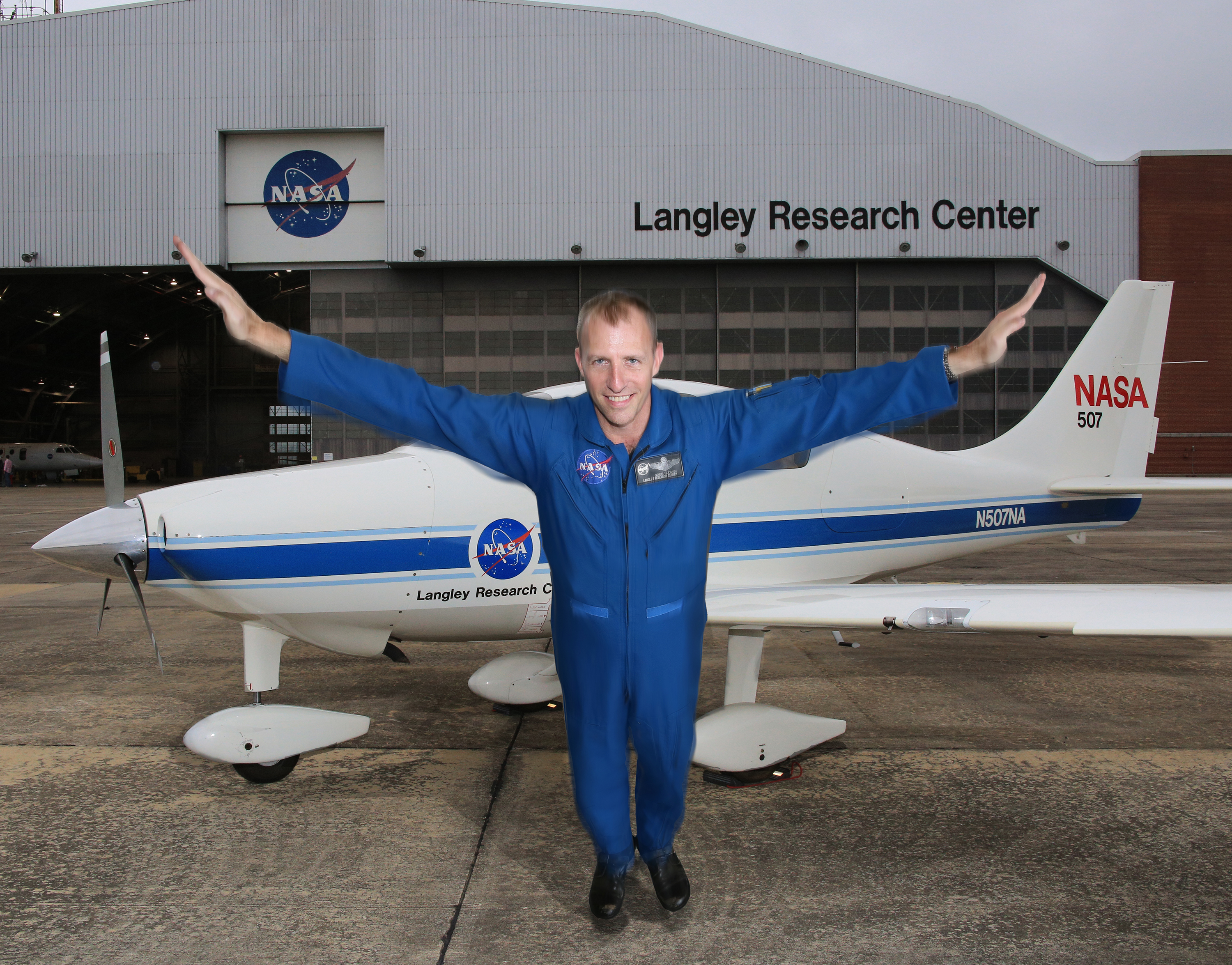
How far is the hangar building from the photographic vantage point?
26.5 m

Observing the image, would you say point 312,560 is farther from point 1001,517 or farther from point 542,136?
point 542,136

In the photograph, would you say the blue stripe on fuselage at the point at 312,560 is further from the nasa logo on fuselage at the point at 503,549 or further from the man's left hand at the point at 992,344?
the man's left hand at the point at 992,344

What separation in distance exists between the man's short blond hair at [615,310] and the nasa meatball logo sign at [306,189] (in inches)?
1100

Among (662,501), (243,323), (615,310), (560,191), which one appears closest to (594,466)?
(662,501)

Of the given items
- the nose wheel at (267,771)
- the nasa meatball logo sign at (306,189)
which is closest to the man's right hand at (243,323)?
the nose wheel at (267,771)

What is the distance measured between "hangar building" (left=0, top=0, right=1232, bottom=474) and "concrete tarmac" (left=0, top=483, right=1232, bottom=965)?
2141cm

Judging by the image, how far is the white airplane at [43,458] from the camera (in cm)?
4362

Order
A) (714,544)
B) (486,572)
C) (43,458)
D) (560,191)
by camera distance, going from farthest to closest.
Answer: (43,458) < (560,191) < (714,544) < (486,572)

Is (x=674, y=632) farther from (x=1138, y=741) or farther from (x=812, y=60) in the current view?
(x=812, y=60)

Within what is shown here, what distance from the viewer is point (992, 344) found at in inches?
88.0

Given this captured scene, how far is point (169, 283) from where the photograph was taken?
42.1m

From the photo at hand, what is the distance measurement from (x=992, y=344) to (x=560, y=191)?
26027 millimetres

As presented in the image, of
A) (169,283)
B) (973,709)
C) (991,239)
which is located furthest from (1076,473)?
(169,283)

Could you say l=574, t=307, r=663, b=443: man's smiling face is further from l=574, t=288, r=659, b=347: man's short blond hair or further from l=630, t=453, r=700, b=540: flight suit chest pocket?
l=630, t=453, r=700, b=540: flight suit chest pocket
